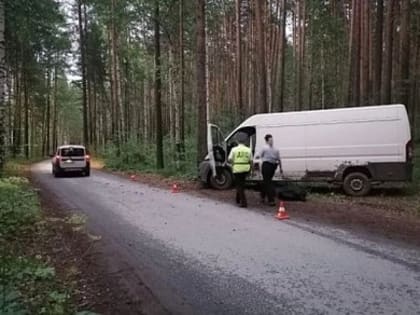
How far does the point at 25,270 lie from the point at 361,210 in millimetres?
8145

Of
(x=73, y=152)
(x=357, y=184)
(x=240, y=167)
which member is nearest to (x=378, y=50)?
(x=357, y=184)

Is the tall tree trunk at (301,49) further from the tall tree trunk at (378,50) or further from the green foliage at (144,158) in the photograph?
the tall tree trunk at (378,50)

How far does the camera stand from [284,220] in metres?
10.0

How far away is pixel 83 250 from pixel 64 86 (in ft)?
188

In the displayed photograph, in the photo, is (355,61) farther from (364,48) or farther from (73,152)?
(73,152)

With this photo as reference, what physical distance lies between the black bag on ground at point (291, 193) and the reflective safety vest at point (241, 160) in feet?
5.15

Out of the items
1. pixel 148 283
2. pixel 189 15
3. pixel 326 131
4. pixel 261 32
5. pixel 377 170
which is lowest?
pixel 148 283

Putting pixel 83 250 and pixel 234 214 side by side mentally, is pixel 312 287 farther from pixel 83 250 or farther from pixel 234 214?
pixel 234 214

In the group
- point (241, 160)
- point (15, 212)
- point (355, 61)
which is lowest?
point (15, 212)

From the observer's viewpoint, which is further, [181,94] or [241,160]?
[181,94]

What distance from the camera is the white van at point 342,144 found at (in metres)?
13.1

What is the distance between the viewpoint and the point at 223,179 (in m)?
16.0

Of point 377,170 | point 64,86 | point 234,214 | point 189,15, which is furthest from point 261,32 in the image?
point 64,86

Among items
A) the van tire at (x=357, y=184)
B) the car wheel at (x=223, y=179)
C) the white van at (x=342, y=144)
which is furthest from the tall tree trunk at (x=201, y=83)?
the van tire at (x=357, y=184)
